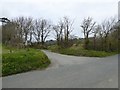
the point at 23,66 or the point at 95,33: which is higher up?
the point at 95,33

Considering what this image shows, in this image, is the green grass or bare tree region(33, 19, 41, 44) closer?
the green grass

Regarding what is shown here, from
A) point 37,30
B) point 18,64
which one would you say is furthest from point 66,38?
point 18,64

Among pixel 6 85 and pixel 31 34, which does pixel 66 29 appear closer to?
pixel 31 34

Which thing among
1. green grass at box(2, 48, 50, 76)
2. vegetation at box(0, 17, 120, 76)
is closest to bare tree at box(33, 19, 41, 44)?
vegetation at box(0, 17, 120, 76)

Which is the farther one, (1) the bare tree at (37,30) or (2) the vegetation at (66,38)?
(1) the bare tree at (37,30)

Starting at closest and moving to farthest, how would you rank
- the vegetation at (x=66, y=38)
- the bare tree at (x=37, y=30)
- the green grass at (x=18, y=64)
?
the green grass at (x=18, y=64) → the vegetation at (x=66, y=38) → the bare tree at (x=37, y=30)

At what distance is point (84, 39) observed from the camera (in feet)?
185

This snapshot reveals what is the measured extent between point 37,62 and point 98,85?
853 cm

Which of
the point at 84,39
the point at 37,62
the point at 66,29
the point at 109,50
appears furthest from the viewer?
the point at 66,29

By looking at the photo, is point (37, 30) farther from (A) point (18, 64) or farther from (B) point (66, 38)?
(A) point (18, 64)

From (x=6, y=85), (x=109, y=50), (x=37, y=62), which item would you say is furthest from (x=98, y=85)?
(x=109, y=50)

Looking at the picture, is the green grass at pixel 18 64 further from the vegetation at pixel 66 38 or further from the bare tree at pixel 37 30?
the bare tree at pixel 37 30

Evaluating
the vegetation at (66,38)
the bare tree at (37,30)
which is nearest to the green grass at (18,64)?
the vegetation at (66,38)

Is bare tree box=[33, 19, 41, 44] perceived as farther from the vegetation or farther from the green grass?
the green grass
